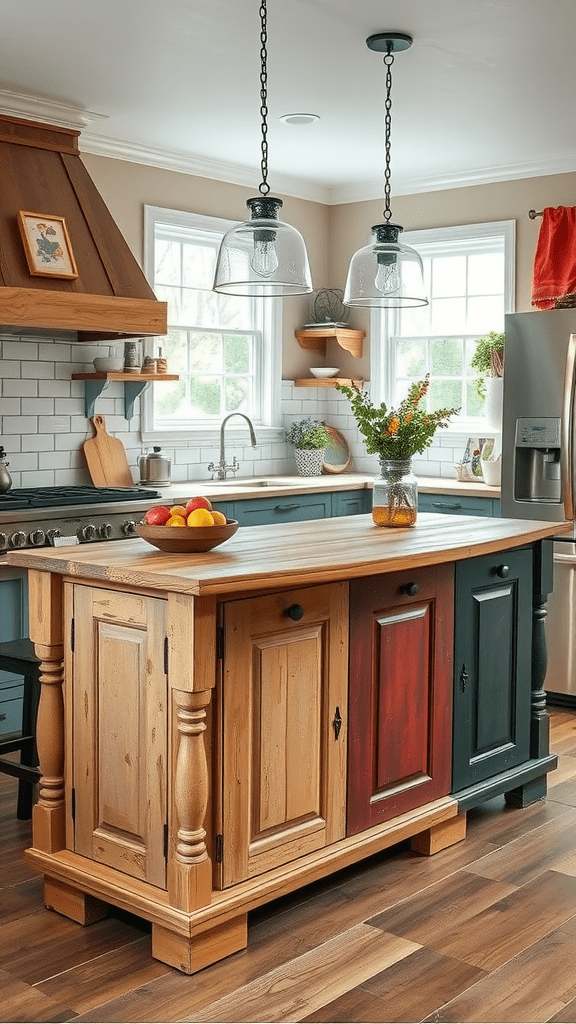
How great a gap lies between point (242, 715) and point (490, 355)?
3.79 meters

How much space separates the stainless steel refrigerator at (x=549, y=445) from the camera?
17.1 feet

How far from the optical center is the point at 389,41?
13.2 ft

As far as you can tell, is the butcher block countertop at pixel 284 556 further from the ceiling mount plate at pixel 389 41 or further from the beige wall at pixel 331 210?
the beige wall at pixel 331 210

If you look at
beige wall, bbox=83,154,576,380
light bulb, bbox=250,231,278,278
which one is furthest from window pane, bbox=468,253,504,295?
light bulb, bbox=250,231,278,278

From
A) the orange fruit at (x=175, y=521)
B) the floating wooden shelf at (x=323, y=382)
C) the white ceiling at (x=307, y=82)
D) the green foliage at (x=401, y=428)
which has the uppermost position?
the white ceiling at (x=307, y=82)

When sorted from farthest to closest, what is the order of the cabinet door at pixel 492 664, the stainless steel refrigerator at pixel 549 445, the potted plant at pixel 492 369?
the potted plant at pixel 492 369, the stainless steel refrigerator at pixel 549 445, the cabinet door at pixel 492 664

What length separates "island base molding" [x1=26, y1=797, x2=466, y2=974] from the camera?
2.68 metres

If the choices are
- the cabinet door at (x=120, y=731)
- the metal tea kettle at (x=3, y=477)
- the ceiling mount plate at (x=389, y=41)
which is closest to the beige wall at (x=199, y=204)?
the metal tea kettle at (x=3, y=477)

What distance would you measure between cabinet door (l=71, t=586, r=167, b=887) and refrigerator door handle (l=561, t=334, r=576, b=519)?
2.97 metres

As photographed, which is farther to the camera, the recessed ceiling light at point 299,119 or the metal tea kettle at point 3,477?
the recessed ceiling light at point 299,119

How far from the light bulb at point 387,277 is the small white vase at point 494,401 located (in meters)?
2.52

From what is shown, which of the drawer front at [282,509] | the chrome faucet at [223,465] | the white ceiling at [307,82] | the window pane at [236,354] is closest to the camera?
the white ceiling at [307,82]

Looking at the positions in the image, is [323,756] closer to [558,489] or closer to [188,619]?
[188,619]

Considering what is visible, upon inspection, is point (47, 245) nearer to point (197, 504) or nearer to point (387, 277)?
point (387, 277)
